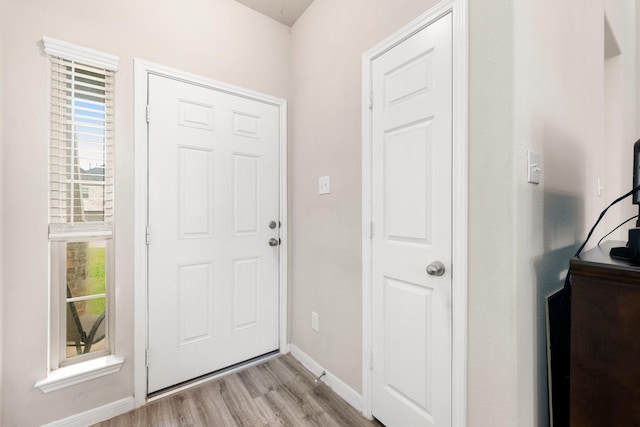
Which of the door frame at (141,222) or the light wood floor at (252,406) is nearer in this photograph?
the light wood floor at (252,406)

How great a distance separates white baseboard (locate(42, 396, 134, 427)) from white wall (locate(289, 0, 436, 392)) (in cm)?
114

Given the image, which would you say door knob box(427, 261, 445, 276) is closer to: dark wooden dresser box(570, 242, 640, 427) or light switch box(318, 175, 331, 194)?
dark wooden dresser box(570, 242, 640, 427)

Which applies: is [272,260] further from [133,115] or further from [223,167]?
[133,115]

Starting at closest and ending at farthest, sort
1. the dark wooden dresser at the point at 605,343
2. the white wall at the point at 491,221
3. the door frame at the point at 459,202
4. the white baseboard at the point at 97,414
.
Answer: the dark wooden dresser at the point at 605,343, the white wall at the point at 491,221, the door frame at the point at 459,202, the white baseboard at the point at 97,414

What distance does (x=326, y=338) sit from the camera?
1925 millimetres

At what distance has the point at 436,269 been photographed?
47.6 inches

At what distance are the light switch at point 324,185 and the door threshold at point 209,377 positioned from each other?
4.52 feet

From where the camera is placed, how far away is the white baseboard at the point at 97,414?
58.1 inches

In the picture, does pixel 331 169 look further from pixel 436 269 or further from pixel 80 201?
pixel 80 201

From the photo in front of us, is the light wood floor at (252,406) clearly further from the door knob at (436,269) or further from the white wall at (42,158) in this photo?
the door knob at (436,269)

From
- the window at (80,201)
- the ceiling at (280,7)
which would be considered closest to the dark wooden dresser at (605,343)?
the window at (80,201)

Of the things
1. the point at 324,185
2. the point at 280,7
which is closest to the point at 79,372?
the point at 324,185

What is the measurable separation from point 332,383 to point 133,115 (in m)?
2.10

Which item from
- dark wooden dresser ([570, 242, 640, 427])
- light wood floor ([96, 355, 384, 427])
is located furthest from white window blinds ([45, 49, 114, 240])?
dark wooden dresser ([570, 242, 640, 427])
